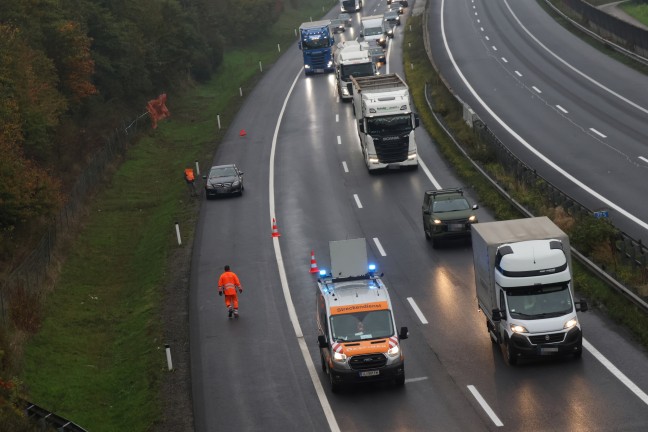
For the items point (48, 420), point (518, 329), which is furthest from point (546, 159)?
point (48, 420)

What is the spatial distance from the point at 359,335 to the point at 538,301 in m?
4.32

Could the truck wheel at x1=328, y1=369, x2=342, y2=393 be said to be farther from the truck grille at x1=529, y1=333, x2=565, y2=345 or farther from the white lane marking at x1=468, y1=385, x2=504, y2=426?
the truck grille at x1=529, y1=333, x2=565, y2=345

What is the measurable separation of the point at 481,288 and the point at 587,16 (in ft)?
232

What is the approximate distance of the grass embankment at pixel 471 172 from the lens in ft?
96.5

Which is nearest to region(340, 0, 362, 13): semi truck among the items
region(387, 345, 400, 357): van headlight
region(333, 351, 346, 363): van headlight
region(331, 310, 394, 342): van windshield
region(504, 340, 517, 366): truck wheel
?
region(504, 340, 517, 366): truck wheel

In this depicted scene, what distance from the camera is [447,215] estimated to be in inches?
1526

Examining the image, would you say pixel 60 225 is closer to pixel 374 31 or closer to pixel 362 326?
pixel 362 326

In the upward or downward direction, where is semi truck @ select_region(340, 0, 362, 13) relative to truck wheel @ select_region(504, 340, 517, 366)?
downward

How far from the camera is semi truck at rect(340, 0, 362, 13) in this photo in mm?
129000

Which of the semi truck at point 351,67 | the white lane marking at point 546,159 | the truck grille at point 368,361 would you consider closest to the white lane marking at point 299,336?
the truck grille at point 368,361

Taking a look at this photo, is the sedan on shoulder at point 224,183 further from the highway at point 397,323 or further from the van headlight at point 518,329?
the van headlight at point 518,329

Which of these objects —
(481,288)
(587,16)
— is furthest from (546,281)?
(587,16)

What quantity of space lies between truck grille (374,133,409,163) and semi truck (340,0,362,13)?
79496 mm

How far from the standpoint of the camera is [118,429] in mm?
26219
